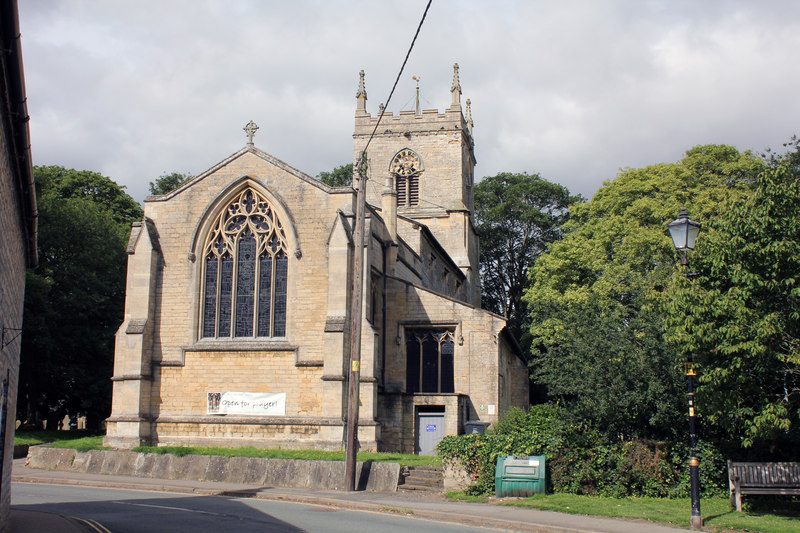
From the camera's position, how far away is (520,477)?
17156 mm

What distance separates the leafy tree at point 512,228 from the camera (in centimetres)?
5584

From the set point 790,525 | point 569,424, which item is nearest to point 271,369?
point 569,424

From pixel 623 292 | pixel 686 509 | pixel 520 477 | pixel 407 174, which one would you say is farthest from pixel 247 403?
pixel 407 174

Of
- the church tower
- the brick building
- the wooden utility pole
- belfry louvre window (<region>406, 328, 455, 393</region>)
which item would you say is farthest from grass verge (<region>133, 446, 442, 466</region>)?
the church tower

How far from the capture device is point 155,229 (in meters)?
27.1

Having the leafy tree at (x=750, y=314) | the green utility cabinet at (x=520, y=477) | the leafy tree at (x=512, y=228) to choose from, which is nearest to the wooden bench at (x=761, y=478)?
the leafy tree at (x=750, y=314)

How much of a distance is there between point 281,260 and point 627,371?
13262mm

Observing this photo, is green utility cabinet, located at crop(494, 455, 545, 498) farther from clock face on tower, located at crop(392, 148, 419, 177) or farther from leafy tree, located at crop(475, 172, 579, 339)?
leafy tree, located at crop(475, 172, 579, 339)

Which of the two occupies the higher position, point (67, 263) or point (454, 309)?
point (67, 263)

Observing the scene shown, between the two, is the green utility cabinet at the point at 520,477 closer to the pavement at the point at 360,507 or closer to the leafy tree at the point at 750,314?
the pavement at the point at 360,507

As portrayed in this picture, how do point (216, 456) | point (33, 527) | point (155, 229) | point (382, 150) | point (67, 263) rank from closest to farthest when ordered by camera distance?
point (33, 527), point (216, 456), point (155, 229), point (67, 263), point (382, 150)

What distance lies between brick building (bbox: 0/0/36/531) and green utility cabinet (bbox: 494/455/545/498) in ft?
32.6

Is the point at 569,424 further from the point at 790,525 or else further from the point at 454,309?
the point at 454,309

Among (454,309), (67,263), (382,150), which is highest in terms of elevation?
(382,150)
